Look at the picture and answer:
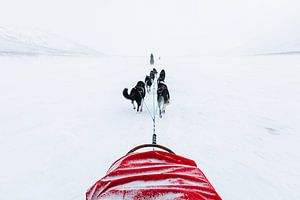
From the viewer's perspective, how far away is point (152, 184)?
1001mm

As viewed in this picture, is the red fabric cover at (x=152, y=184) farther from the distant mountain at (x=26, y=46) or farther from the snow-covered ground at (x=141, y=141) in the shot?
the distant mountain at (x=26, y=46)

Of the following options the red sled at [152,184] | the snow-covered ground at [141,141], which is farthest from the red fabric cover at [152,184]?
the snow-covered ground at [141,141]

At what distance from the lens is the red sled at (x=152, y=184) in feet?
3.01

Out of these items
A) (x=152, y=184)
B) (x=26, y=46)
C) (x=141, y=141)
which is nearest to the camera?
(x=152, y=184)

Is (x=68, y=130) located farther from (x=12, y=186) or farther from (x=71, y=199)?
(x=71, y=199)

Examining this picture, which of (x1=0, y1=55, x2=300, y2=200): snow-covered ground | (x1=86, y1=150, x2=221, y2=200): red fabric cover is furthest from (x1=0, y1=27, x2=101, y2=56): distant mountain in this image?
(x1=86, y1=150, x2=221, y2=200): red fabric cover

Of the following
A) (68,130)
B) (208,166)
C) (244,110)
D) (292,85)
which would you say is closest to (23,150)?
(68,130)

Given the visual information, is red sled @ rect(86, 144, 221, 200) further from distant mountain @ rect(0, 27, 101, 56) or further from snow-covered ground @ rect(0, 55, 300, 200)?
distant mountain @ rect(0, 27, 101, 56)

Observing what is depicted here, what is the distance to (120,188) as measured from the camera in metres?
0.98

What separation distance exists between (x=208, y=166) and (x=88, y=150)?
1.78 m

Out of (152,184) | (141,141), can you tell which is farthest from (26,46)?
(152,184)

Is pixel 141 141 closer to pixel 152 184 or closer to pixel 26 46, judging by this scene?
pixel 152 184

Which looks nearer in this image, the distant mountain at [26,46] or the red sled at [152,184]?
the red sled at [152,184]

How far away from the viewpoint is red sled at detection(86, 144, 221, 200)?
3.01 ft
